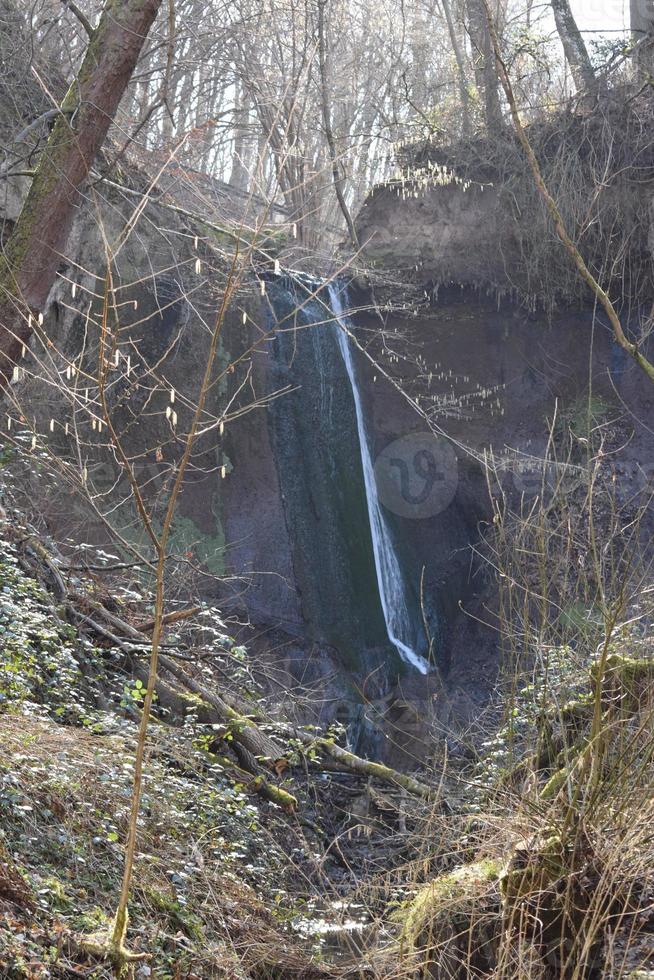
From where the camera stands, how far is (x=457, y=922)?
393 centimetres

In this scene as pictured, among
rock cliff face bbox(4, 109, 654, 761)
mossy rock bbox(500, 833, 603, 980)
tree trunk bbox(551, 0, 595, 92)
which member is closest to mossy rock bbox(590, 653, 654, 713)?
mossy rock bbox(500, 833, 603, 980)

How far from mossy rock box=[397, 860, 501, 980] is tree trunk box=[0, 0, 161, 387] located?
418cm

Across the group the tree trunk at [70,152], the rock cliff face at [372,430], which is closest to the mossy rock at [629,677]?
the tree trunk at [70,152]

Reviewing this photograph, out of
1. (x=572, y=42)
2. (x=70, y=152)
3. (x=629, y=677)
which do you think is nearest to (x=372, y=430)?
(x=572, y=42)

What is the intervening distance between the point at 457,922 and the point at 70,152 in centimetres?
520

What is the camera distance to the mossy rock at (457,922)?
3.78 metres

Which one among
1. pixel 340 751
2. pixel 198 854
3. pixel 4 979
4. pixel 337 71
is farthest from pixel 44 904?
pixel 337 71

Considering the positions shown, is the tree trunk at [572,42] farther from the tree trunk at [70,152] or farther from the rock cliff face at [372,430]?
the tree trunk at [70,152]

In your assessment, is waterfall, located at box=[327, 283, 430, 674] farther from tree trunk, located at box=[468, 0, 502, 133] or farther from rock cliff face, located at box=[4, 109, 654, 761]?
tree trunk, located at box=[468, 0, 502, 133]

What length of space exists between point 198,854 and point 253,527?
703 centimetres

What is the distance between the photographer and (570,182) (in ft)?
37.3

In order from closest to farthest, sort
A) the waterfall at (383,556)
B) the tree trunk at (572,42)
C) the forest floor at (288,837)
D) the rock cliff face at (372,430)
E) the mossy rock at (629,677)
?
1. the forest floor at (288,837)
2. the mossy rock at (629,677)
3. the rock cliff face at (372,430)
4. the waterfall at (383,556)
5. the tree trunk at (572,42)

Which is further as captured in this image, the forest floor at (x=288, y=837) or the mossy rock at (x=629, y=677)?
the mossy rock at (x=629, y=677)

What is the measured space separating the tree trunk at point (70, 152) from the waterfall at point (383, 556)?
5174 mm
